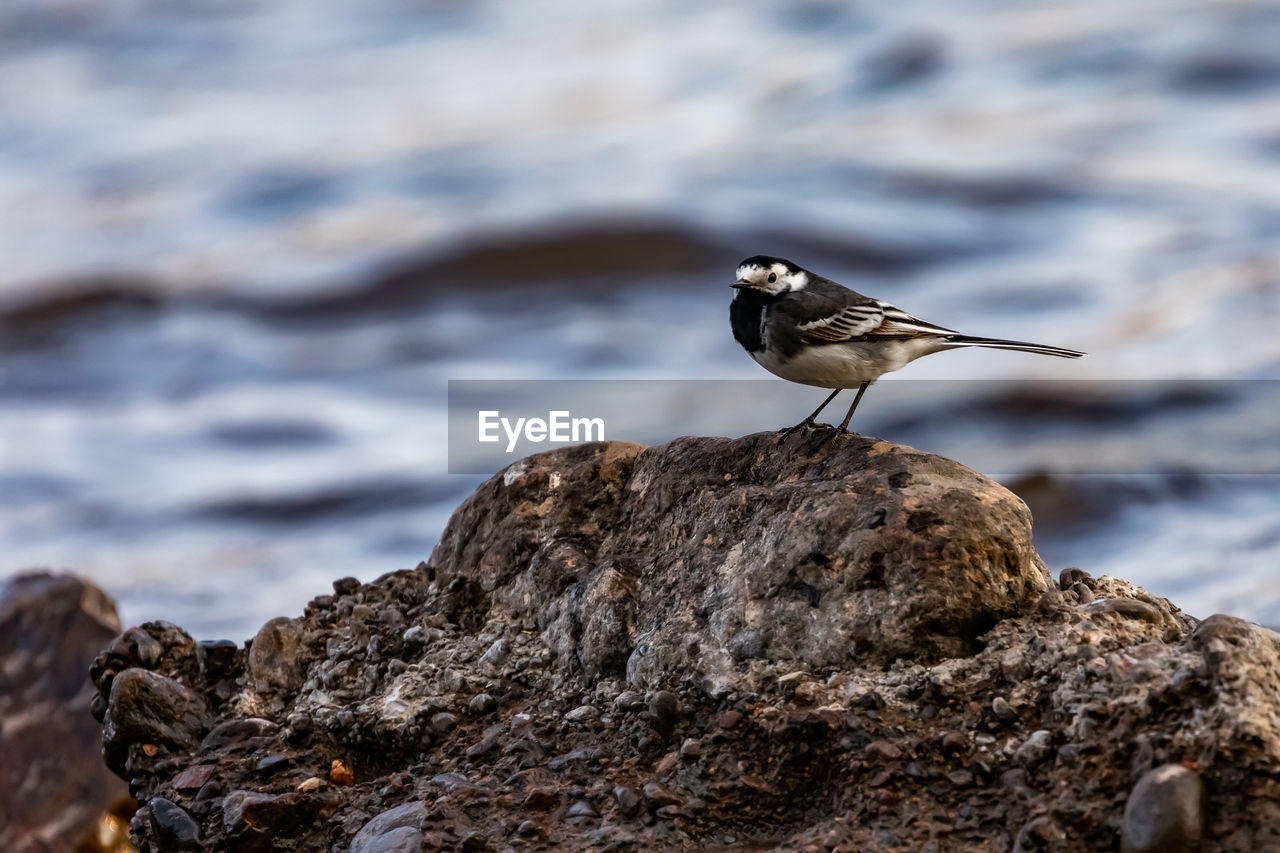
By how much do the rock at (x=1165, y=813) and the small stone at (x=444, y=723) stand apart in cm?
192

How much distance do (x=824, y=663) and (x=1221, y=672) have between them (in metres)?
1.00

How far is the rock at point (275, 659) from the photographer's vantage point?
4.30 metres

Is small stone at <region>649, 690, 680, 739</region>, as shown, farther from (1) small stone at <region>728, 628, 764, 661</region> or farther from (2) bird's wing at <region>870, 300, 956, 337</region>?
(2) bird's wing at <region>870, 300, 956, 337</region>

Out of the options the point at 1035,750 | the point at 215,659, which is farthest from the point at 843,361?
the point at 215,659

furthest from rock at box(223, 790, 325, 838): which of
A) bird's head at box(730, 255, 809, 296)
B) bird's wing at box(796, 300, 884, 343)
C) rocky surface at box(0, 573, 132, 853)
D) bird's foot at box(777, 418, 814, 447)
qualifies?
rocky surface at box(0, 573, 132, 853)

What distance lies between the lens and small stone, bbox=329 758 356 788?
12.8 ft

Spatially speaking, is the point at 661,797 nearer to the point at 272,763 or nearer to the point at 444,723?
the point at 444,723

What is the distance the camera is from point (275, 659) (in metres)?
4.34

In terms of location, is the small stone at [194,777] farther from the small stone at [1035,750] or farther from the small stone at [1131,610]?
the small stone at [1131,610]

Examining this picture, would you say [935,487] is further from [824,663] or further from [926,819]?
[926,819]

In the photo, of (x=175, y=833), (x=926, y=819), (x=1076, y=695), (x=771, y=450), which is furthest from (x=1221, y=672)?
(x=175, y=833)

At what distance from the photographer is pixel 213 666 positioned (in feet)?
14.5

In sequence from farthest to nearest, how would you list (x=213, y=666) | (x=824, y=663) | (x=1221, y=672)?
(x=213, y=666), (x=824, y=663), (x=1221, y=672)

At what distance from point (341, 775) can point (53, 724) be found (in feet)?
13.2
